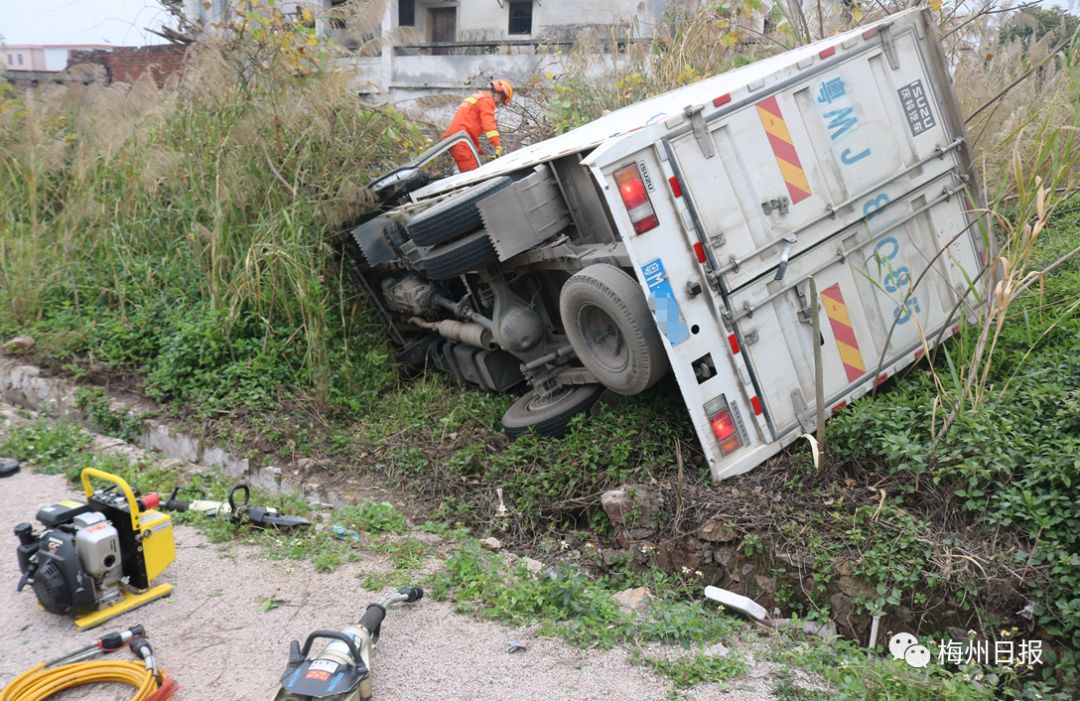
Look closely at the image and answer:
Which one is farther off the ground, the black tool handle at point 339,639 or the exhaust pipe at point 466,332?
the exhaust pipe at point 466,332

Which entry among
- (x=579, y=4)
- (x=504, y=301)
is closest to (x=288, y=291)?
(x=504, y=301)

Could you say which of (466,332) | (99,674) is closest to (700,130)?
(466,332)

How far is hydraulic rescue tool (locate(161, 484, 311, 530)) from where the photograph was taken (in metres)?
5.01

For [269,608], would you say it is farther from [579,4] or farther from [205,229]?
[579,4]

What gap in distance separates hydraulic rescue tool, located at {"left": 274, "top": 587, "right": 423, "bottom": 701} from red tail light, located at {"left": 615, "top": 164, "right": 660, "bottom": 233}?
2.47 metres

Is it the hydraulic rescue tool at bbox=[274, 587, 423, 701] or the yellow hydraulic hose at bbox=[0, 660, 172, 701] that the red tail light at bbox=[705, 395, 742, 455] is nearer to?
the hydraulic rescue tool at bbox=[274, 587, 423, 701]

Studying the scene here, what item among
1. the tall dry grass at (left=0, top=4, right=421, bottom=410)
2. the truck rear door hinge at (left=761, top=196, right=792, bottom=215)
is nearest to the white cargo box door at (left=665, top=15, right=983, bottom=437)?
the truck rear door hinge at (left=761, top=196, right=792, bottom=215)

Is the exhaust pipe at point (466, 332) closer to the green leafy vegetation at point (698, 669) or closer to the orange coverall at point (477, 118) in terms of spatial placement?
the orange coverall at point (477, 118)

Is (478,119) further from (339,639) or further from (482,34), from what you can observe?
(482,34)

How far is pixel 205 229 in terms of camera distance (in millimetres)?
7824

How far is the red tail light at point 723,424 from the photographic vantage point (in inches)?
187

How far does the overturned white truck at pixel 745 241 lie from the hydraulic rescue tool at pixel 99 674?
275cm

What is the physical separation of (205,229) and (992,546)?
6.68 meters

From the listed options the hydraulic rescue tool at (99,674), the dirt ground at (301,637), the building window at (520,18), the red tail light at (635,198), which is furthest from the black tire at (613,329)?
the building window at (520,18)
